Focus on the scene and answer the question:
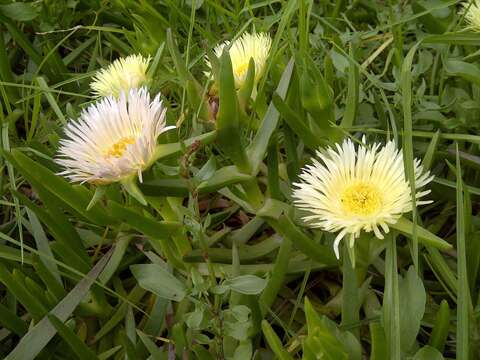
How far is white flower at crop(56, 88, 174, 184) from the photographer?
675 mm

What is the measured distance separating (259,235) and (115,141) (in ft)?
0.88

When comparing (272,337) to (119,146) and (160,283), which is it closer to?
(160,283)

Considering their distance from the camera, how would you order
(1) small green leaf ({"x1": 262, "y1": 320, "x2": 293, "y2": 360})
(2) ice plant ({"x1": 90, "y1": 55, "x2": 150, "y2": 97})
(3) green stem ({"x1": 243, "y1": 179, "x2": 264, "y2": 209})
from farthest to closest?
(2) ice plant ({"x1": 90, "y1": 55, "x2": 150, "y2": 97}) → (3) green stem ({"x1": 243, "y1": 179, "x2": 264, "y2": 209}) → (1) small green leaf ({"x1": 262, "y1": 320, "x2": 293, "y2": 360})

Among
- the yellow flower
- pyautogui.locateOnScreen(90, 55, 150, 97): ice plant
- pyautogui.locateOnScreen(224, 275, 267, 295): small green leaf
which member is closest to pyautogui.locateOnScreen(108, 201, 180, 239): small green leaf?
pyautogui.locateOnScreen(224, 275, 267, 295): small green leaf

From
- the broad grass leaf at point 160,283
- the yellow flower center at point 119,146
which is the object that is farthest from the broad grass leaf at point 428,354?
the yellow flower center at point 119,146

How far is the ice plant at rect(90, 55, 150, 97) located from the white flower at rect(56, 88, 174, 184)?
0.12 m

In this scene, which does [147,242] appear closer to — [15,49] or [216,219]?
[216,219]

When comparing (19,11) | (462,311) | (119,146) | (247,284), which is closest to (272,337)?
(247,284)

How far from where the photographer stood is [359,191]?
28.0 inches

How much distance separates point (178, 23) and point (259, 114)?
1.28 feet

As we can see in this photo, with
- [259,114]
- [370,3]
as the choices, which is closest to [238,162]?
[259,114]

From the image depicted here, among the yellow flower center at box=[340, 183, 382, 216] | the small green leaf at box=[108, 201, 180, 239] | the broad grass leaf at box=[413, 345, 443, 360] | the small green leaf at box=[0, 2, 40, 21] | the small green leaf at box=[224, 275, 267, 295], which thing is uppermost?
the small green leaf at box=[0, 2, 40, 21]

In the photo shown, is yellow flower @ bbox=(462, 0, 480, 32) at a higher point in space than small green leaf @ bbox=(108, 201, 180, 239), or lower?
higher

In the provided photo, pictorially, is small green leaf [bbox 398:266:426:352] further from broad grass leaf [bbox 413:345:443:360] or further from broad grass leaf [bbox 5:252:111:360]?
broad grass leaf [bbox 5:252:111:360]
